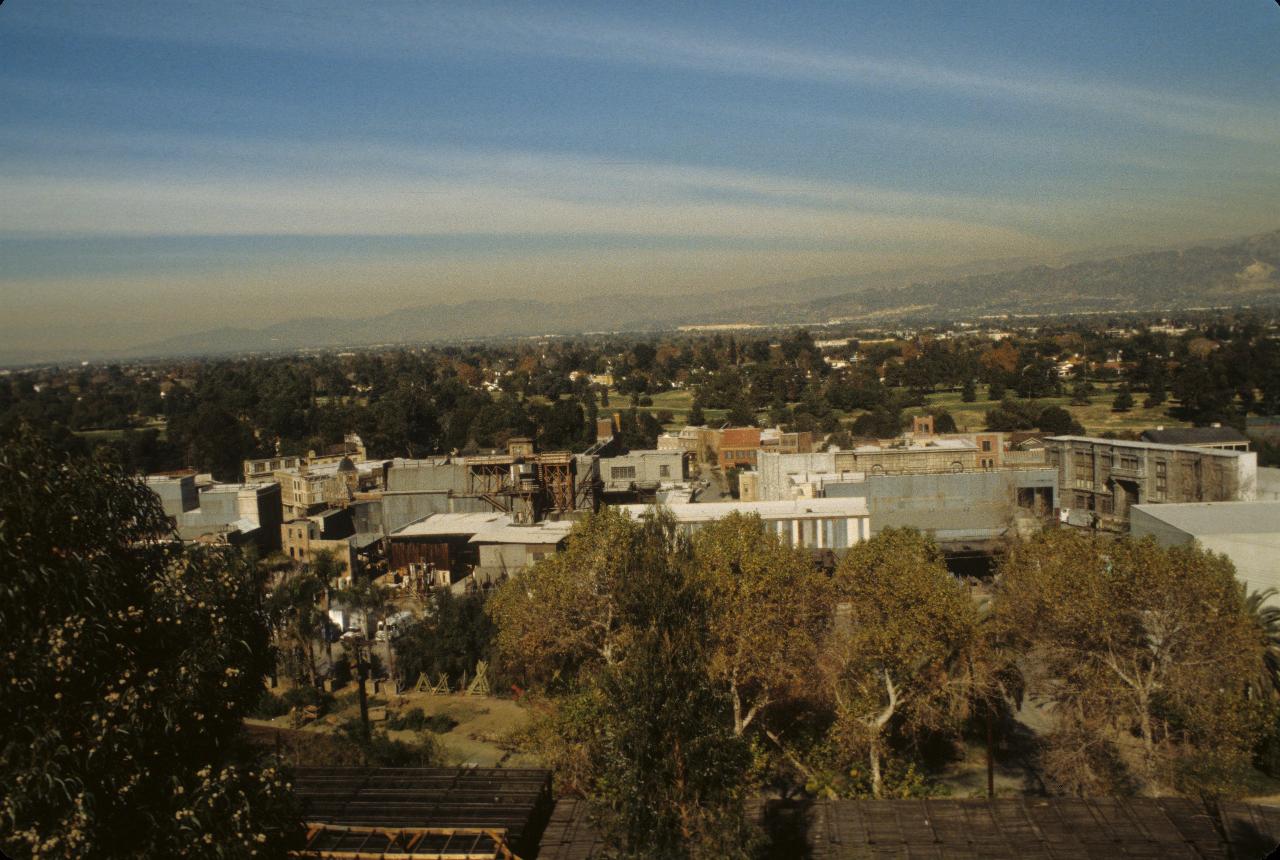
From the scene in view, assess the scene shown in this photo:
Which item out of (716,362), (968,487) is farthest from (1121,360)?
(968,487)

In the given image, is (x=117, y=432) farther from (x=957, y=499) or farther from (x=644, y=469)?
(x=957, y=499)

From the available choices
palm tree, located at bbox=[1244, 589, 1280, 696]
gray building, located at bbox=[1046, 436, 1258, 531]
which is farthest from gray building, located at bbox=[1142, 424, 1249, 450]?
palm tree, located at bbox=[1244, 589, 1280, 696]

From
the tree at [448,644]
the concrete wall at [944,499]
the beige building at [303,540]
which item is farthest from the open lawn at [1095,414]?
the tree at [448,644]

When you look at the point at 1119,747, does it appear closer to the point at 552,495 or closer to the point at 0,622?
the point at 0,622

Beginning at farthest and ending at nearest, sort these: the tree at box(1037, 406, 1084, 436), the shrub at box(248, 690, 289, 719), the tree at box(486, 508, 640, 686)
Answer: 1. the tree at box(1037, 406, 1084, 436)
2. the shrub at box(248, 690, 289, 719)
3. the tree at box(486, 508, 640, 686)

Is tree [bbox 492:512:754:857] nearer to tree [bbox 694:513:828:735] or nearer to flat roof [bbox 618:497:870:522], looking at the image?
tree [bbox 694:513:828:735]

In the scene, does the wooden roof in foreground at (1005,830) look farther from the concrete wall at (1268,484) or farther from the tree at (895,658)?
the concrete wall at (1268,484)
